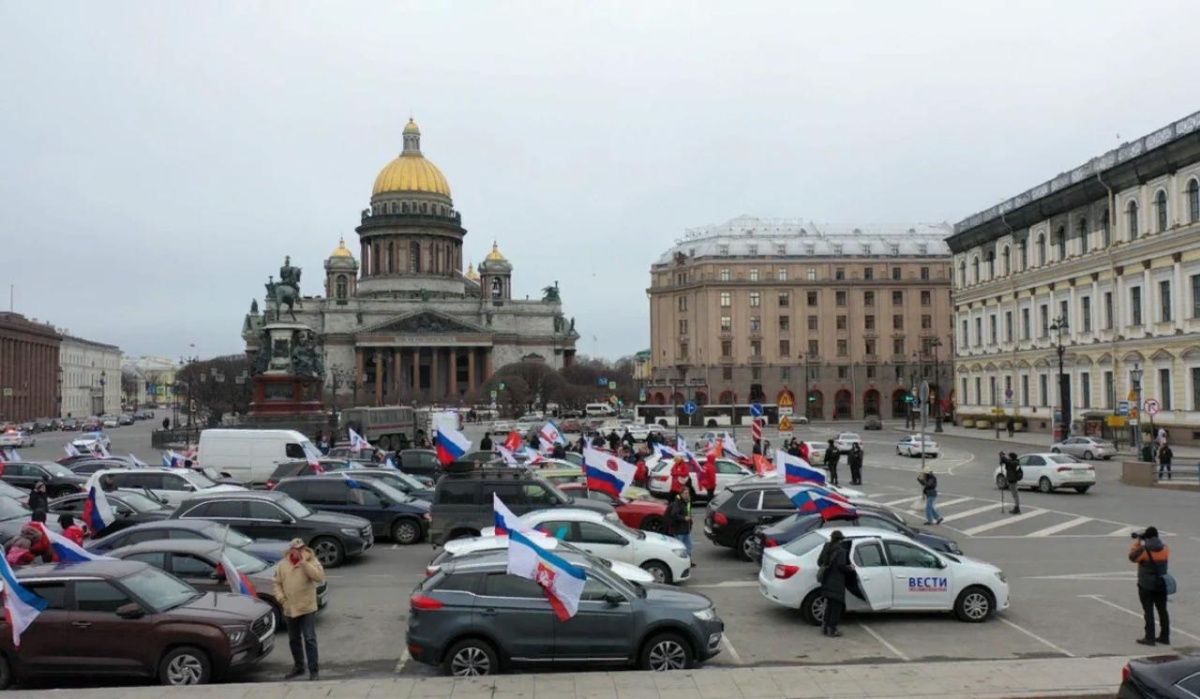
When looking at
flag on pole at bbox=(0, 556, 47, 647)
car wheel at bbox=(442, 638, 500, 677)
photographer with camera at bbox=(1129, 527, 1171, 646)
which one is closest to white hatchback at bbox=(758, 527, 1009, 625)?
photographer with camera at bbox=(1129, 527, 1171, 646)

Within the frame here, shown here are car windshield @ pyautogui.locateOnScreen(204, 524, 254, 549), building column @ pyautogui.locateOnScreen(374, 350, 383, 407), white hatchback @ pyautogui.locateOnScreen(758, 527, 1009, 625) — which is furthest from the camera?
building column @ pyautogui.locateOnScreen(374, 350, 383, 407)

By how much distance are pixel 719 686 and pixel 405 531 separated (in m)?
12.7

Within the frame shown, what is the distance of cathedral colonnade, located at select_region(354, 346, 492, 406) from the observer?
140m

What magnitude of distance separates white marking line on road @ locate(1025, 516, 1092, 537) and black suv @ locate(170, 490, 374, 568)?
1463 cm

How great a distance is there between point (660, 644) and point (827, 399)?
91098 millimetres

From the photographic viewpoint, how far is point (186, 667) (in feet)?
36.3

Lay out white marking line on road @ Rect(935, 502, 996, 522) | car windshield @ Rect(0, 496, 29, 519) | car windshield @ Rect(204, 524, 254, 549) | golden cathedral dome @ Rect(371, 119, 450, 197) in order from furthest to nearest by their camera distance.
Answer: golden cathedral dome @ Rect(371, 119, 450, 197) → white marking line on road @ Rect(935, 502, 996, 522) → car windshield @ Rect(0, 496, 29, 519) → car windshield @ Rect(204, 524, 254, 549)

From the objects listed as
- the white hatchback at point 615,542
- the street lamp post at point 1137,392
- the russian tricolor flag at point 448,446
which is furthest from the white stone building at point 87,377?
the white hatchback at point 615,542

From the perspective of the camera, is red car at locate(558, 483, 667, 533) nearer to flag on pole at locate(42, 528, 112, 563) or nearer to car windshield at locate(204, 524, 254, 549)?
car windshield at locate(204, 524, 254, 549)

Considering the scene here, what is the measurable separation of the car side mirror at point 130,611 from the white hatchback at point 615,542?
602 cm

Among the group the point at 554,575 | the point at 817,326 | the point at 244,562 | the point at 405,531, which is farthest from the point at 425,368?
the point at 554,575

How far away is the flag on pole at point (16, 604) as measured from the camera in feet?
34.8

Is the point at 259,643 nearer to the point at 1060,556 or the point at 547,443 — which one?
the point at 1060,556

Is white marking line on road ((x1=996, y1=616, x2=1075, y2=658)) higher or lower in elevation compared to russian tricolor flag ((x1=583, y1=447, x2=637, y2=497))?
lower
